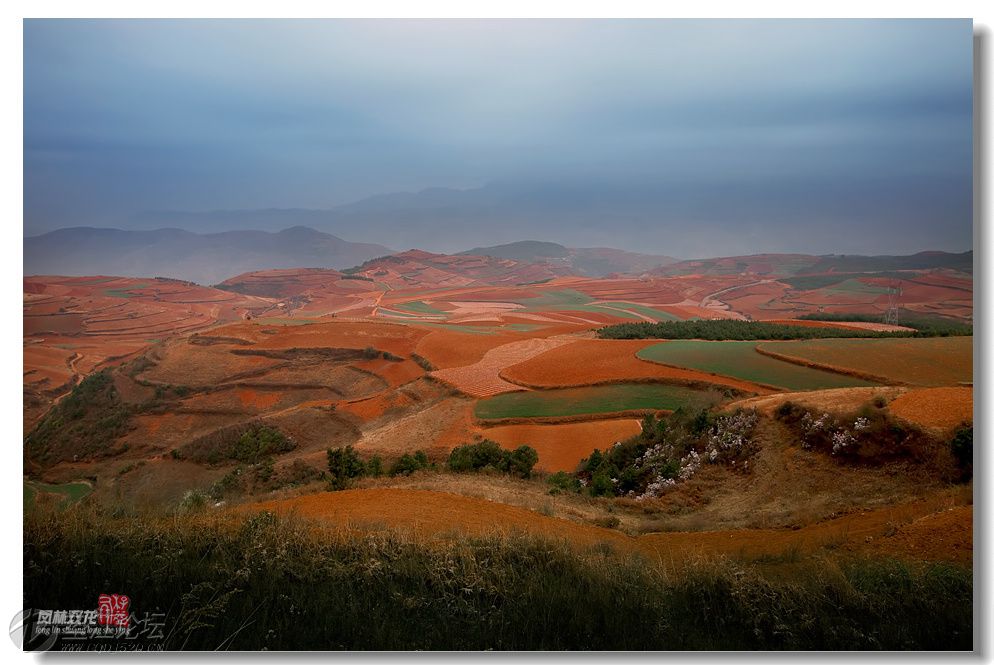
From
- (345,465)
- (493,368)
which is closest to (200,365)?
(493,368)

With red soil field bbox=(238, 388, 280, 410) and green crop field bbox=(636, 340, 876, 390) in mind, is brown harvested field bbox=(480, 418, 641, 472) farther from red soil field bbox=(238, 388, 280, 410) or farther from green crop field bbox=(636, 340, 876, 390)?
red soil field bbox=(238, 388, 280, 410)

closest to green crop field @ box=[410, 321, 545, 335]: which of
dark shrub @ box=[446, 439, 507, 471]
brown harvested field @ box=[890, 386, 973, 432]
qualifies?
dark shrub @ box=[446, 439, 507, 471]

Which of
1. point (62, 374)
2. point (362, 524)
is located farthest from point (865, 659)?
point (62, 374)

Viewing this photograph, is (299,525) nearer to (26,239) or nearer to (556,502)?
(556,502)

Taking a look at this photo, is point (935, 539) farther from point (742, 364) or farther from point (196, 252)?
point (196, 252)

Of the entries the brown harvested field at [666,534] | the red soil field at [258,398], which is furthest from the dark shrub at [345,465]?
the red soil field at [258,398]
